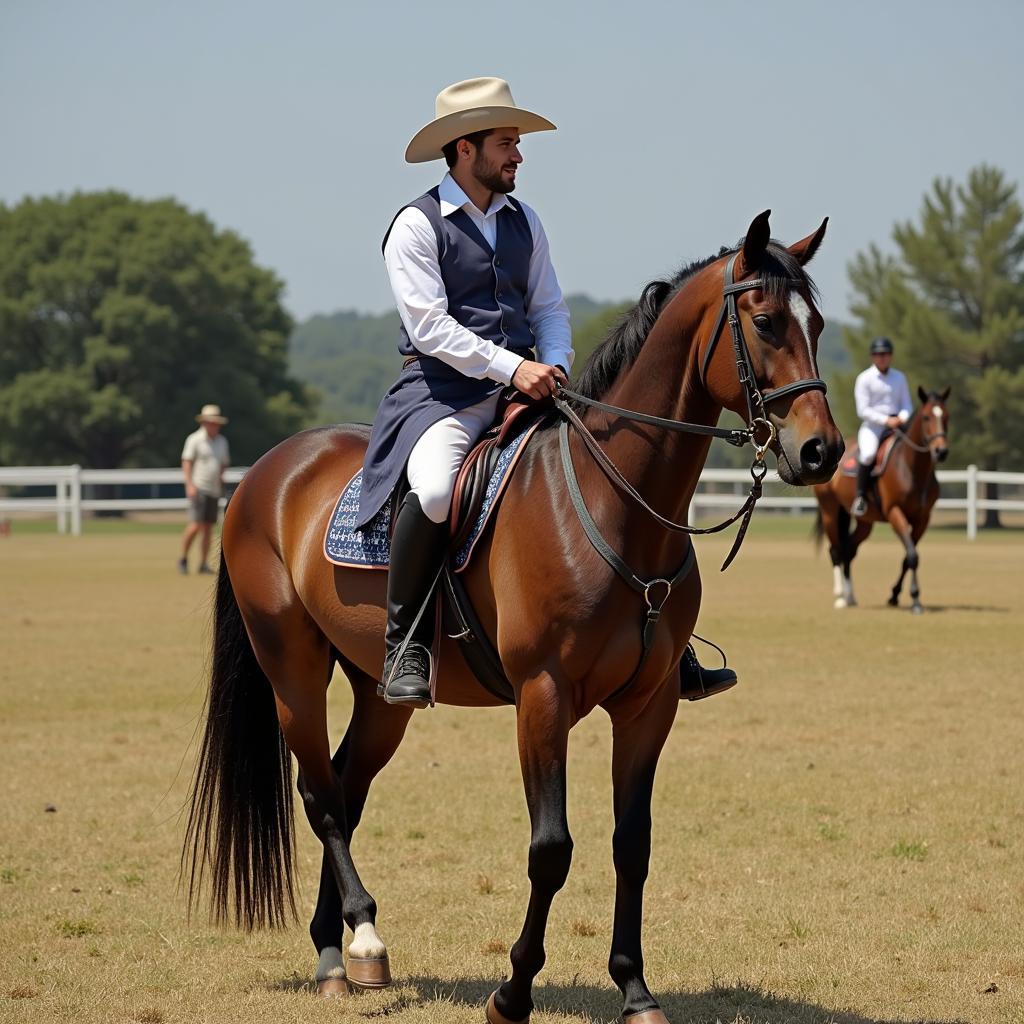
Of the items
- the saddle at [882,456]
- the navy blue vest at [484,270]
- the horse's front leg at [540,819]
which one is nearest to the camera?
the horse's front leg at [540,819]

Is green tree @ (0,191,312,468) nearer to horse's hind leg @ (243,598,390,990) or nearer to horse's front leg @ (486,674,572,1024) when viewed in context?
horse's hind leg @ (243,598,390,990)

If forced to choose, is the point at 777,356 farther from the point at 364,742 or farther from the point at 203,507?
the point at 203,507

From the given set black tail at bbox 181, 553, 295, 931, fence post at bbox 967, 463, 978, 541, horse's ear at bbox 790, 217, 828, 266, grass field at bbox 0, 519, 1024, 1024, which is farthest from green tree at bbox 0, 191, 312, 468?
horse's ear at bbox 790, 217, 828, 266

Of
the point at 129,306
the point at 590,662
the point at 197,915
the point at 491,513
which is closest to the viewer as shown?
the point at 590,662

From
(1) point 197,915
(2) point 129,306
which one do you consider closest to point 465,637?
(1) point 197,915

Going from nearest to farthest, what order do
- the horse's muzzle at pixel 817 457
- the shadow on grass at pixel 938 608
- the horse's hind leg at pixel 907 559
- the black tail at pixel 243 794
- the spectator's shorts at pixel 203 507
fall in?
the horse's muzzle at pixel 817 457
the black tail at pixel 243 794
the horse's hind leg at pixel 907 559
the shadow on grass at pixel 938 608
the spectator's shorts at pixel 203 507

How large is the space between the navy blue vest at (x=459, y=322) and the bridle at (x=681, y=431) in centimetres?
40

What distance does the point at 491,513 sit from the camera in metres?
5.29

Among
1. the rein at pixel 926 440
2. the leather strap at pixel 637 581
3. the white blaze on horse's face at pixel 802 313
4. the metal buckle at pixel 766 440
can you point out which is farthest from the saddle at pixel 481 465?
the rein at pixel 926 440

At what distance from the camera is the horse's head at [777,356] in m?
4.55

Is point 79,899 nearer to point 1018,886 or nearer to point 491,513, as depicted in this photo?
point 491,513

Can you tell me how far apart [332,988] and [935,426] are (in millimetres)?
14650

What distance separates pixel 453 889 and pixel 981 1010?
2570mm

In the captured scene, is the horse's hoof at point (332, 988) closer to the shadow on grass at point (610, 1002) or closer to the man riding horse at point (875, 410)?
the shadow on grass at point (610, 1002)
